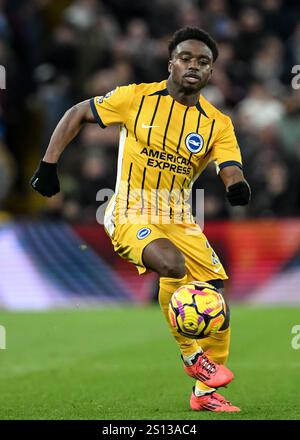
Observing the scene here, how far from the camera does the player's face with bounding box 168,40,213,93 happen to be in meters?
7.68

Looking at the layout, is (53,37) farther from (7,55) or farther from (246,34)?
(246,34)

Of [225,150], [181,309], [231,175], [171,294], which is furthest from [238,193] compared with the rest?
[181,309]

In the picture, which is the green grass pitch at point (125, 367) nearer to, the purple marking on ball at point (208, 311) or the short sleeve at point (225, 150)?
the purple marking on ball at point (208, 311)

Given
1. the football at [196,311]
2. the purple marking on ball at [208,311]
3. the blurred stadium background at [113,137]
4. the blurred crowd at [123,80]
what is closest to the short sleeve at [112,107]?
the football at [196,311]

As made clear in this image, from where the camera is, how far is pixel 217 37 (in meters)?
17.5

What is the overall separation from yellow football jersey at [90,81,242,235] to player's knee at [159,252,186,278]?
55 centimetres

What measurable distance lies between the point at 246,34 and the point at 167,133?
10391mm

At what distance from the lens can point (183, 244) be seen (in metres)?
7.87

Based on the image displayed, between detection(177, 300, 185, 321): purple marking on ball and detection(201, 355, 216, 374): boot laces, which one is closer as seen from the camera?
detection(177, 300, 185, 321): purple marking on ball

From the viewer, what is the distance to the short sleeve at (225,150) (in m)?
7.75

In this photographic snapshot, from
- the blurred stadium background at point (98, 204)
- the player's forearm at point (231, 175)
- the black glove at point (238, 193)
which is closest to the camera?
the black glove at point (238, 193)

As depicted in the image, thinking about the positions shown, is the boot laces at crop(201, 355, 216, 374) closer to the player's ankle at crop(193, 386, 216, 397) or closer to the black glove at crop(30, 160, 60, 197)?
the player's ankle at crop(193, 386, 216, 397)

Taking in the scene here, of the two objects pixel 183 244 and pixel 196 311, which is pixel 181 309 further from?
pixel 183 244

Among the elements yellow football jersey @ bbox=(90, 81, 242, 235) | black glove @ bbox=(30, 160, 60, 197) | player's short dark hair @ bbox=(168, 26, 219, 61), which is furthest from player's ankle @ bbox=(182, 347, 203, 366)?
player's short dark hair @ bbox=(168, 26, 219, 61)
